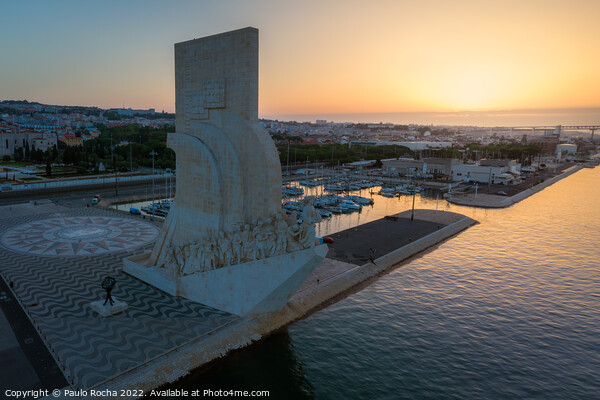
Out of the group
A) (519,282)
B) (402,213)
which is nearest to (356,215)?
(402,213)

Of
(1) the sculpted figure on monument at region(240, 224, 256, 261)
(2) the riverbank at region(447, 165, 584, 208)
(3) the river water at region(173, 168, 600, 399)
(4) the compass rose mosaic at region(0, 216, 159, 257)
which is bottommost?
(3) the river water at region(173, 168, 600, 399)

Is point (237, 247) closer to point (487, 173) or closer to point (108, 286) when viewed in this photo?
point (108, 286)

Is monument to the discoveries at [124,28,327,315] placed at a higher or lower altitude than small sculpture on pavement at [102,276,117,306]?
higher

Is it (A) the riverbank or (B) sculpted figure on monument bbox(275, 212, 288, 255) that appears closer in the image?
(B) sculpted figure on monument bbox(275, 212, 288, 255)

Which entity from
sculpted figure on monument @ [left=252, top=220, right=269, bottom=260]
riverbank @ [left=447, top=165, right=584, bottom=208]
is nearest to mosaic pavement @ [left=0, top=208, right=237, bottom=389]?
sculpted figure on monument @ [left=252, top=220, right=269, bottom=260]

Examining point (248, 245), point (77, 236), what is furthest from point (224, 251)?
point (77, 236)

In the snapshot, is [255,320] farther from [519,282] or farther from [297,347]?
[519,282]

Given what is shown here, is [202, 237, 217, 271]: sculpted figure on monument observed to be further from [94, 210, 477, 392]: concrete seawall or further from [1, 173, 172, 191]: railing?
[1, 173, 172, 191]: railing
